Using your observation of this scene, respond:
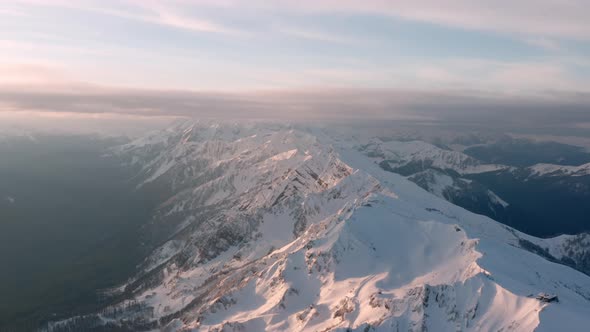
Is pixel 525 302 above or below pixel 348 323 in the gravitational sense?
above

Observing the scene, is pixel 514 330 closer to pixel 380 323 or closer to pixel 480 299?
pixel 480 299

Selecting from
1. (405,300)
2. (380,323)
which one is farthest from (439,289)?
(380,323)

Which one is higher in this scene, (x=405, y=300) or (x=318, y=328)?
(x=405, y=300)

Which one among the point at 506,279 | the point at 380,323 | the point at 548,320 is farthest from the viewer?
the point at 506,279

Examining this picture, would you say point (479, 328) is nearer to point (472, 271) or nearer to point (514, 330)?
point (514, 330)

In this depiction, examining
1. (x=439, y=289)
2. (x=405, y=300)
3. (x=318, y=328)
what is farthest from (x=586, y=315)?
(x=318, y=328)

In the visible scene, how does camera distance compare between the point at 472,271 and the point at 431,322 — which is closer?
the point at 431,322

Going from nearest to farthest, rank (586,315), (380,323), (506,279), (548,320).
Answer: (548,320) → (586,315) → (380,323) → (506,279)

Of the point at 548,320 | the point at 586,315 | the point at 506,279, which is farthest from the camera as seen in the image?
the point at 506,279

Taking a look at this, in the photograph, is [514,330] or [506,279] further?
[506,279]
